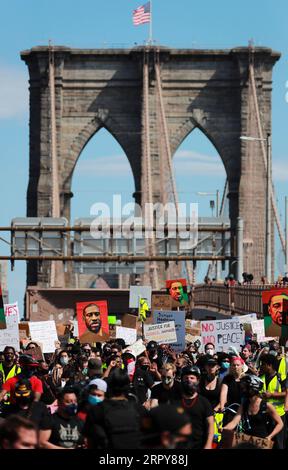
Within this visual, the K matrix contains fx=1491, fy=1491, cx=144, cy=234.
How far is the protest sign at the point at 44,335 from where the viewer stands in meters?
27.7

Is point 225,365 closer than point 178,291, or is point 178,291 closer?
point 225,365

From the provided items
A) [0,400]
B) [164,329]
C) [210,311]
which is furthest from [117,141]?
[0,400]

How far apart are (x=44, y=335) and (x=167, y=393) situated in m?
13.3

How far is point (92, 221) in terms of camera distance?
66875 mm

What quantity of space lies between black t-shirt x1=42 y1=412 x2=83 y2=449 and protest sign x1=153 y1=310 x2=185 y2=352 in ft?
44.5

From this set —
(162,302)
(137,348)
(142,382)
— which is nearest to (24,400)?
(142,382)

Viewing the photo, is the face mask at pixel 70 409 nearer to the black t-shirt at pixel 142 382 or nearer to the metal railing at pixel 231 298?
the black t-shirt at pixel 142 382

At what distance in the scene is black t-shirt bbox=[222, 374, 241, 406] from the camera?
51.4ft

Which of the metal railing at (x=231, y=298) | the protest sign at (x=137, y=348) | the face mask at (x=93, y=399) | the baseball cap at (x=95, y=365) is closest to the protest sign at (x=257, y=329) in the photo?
the protest sign at (x=137, y=348)

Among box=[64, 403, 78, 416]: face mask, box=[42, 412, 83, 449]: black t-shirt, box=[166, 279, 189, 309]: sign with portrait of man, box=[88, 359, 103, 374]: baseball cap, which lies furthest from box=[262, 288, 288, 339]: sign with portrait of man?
box=[166, 279, 189, 309]: sign with portrait of man

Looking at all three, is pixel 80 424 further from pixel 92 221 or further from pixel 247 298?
pixel 92 221

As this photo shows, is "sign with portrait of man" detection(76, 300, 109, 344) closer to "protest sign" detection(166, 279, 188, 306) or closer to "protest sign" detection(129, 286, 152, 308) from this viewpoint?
"protest sign" detection(166, 279, 188, 306)

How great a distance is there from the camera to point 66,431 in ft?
40.2

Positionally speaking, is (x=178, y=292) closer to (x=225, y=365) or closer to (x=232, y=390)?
(x=225, y=365)
